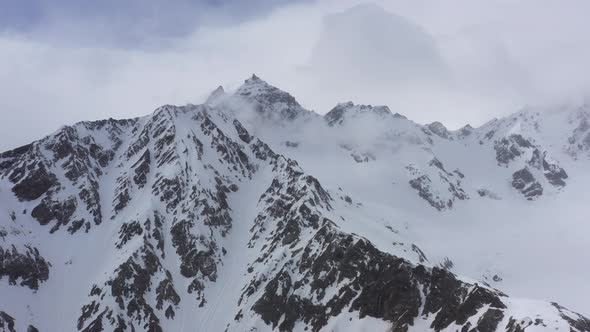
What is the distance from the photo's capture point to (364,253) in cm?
17562

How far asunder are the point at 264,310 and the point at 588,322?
10164 cm

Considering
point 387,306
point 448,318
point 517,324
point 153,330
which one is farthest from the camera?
point 153,330

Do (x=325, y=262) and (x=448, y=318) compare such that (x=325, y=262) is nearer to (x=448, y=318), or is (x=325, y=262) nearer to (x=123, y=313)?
(x=448, y=318)

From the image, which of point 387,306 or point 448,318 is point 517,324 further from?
point 387,306

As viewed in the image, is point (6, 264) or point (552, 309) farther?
point (6, 264)

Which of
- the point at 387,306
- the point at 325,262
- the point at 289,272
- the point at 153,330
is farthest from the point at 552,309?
the point at 153,330

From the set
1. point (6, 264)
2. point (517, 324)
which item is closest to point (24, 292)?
point (6, 264)

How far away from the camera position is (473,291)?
5423 inches

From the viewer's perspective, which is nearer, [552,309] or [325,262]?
[552,309]

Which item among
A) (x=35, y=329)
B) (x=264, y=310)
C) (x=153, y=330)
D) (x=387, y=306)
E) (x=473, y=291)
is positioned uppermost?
(x=473, y=291)

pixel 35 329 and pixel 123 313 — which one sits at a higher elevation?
pixel 123 313

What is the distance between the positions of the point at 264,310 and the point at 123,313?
48922 mm

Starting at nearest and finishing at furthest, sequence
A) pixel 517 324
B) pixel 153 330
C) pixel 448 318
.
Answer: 1. pixel 517 324
2. pixel 448 318
3. pixel 153 330

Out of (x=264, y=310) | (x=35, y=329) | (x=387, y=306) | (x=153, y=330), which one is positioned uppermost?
(x=387, y=306)
